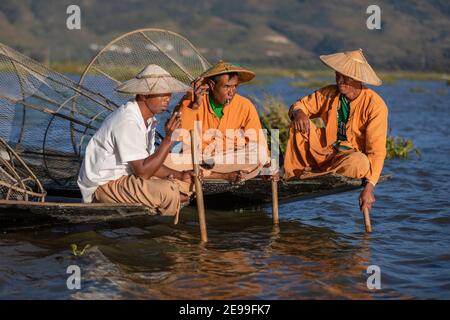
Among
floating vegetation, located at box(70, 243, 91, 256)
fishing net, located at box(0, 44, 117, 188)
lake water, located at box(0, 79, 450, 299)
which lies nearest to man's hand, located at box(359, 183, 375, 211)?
lake water, located at box(0, 79, 450, 299)

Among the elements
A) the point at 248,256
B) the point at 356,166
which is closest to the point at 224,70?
the point at 356,166

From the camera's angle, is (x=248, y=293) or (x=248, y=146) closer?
(x=248, y=293)

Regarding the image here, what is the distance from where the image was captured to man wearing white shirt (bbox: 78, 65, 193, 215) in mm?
5359

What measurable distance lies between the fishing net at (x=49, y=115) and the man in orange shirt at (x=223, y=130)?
1.15 metres

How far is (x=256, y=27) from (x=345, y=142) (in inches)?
4678

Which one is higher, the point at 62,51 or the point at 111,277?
the point at 62,51

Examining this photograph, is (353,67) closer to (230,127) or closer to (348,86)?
(348,86)

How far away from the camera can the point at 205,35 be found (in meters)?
115

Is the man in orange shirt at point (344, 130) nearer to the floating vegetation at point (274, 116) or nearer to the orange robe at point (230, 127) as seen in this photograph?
the orange robe at point (230, 127)

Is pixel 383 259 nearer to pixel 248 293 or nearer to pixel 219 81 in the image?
pixel 248 293

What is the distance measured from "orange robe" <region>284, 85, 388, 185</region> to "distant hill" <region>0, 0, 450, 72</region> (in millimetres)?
74552

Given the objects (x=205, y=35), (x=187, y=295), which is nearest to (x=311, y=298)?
(x=187, y=295)

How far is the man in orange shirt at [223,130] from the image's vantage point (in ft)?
20.4
